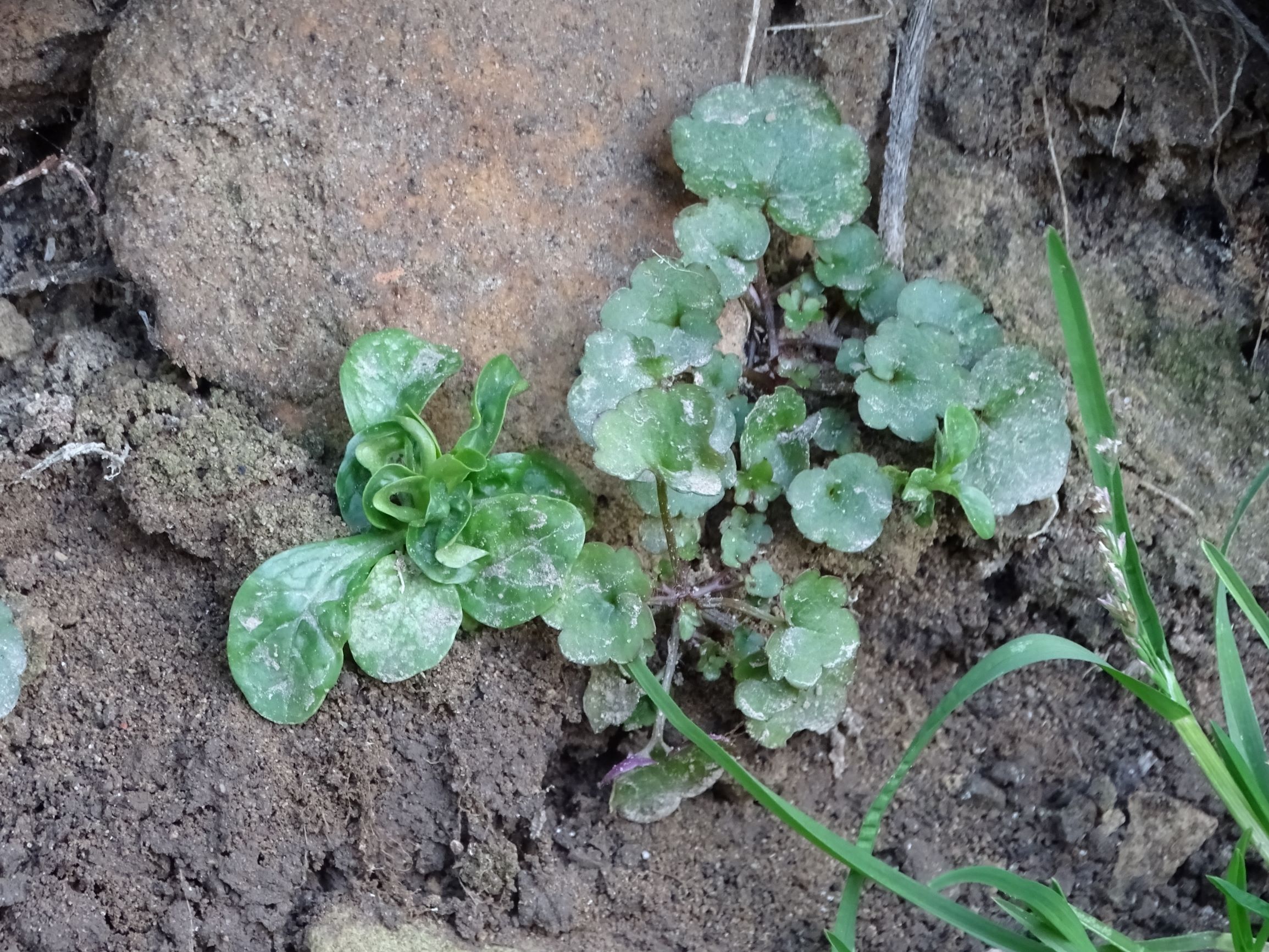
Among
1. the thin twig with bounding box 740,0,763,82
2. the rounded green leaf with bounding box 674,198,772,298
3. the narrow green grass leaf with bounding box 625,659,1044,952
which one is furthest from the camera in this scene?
the thin twig with bounding box 740,0,763,82

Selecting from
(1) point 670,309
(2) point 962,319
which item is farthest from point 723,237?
(2) point 962,319

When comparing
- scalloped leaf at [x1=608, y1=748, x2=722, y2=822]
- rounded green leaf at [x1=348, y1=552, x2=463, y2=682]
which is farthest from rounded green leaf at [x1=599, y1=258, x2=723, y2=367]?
scalloped leaf at [x1=608, y1=748, x2=722, y2=822]

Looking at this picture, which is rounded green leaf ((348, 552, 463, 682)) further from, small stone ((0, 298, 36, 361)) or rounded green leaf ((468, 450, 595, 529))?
small stone ((0, 298, 36, 361))

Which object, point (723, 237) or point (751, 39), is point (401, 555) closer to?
point (723, 237)

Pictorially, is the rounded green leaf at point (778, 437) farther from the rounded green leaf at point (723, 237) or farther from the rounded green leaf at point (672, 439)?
the rounded green leaf at point (723, 237)

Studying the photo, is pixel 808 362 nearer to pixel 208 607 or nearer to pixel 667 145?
pixel 667 145

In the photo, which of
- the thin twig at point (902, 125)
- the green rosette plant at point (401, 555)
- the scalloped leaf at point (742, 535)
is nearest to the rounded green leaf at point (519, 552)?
the green rosette plant at point (401, 555)
